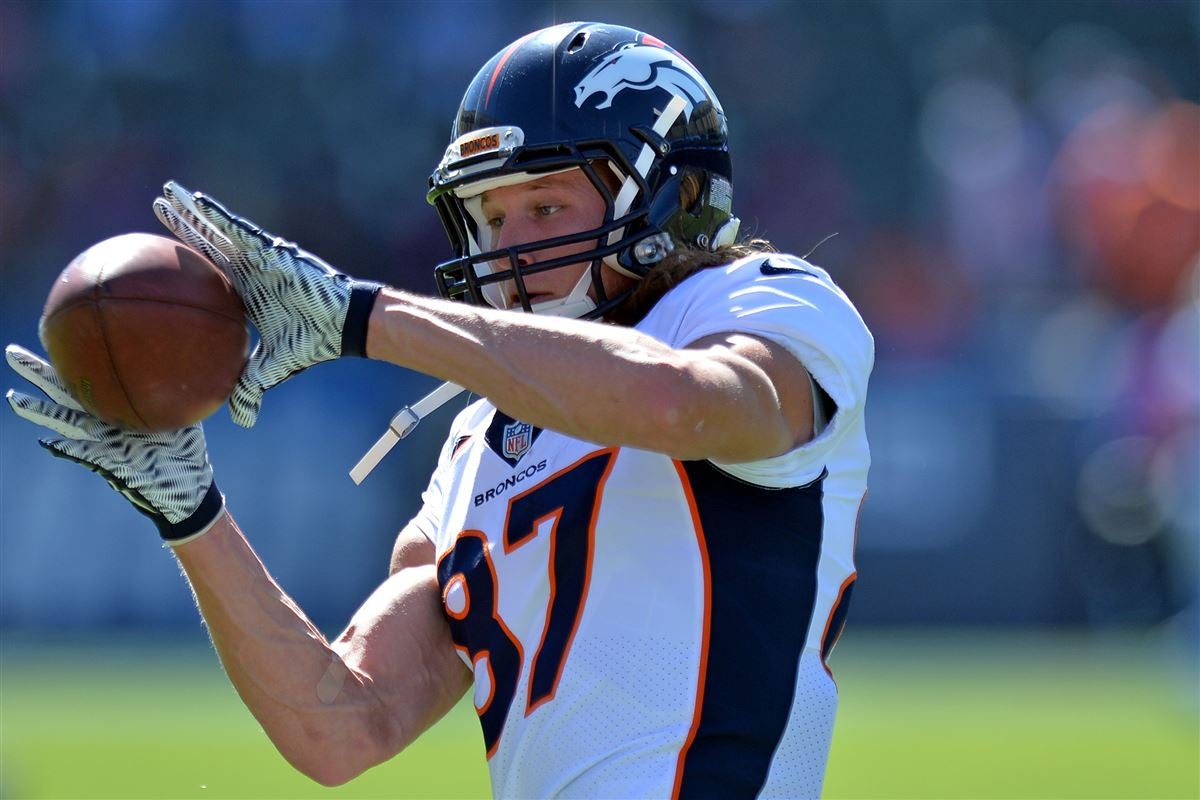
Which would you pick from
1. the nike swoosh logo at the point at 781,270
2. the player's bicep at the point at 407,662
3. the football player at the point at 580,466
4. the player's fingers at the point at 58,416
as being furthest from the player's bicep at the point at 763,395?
the player's fingers at the point at 58,416

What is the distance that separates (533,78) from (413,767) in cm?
400

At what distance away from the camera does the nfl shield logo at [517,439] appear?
2.52 m

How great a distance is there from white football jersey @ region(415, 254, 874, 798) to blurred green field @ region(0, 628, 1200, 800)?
332cm

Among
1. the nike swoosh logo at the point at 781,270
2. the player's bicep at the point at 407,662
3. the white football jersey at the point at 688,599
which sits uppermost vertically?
the nike swoosh logo at the point at 781,270

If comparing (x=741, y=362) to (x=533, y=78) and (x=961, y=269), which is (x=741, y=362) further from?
(x=961, y=269)

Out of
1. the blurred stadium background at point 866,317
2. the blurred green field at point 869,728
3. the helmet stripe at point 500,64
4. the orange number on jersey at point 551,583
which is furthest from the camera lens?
the blurred stadium background at point 866,317

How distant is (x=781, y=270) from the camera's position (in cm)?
231

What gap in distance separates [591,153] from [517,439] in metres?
0.53

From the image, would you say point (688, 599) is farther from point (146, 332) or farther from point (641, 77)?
point (641, 77)

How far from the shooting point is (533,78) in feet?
8.87

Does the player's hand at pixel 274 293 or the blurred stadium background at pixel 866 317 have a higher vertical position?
the player's hand at pixel 274 293

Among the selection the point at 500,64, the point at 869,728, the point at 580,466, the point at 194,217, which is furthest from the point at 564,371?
the point at 869,728

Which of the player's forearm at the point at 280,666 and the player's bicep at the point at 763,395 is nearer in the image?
the player's bicep at the point at 763,395

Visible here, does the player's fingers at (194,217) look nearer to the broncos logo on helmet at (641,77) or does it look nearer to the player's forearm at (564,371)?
the player's forearm at (564,371)
